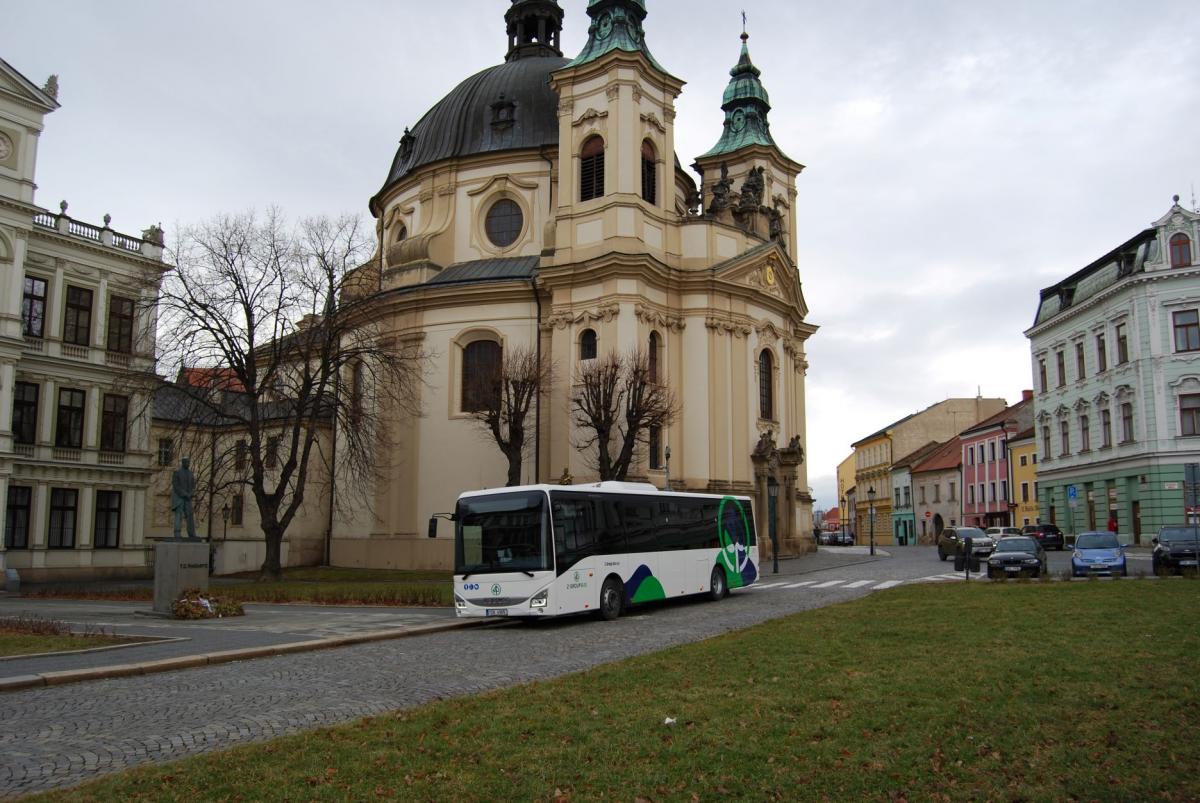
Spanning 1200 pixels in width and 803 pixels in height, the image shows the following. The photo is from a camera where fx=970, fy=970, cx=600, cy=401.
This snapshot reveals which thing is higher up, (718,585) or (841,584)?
(718,585)

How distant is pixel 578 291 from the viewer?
4066 centimetres

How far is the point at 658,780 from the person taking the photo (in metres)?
6.61

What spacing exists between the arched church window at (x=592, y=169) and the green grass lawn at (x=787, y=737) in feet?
104

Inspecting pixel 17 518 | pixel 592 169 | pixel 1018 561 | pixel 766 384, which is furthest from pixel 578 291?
pixel 17 518

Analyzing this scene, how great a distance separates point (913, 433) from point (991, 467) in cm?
2332

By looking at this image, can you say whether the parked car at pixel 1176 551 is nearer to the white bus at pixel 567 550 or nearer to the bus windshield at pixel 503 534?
the white bus at pixel 567 550

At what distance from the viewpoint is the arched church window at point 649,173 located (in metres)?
42.2

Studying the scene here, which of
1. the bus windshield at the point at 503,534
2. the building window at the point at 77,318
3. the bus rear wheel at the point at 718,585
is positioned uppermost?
the building window at the point at 77,318

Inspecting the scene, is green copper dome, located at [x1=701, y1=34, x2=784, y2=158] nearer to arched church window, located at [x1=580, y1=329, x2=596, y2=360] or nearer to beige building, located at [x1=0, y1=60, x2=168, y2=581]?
arched church window, located at [x1=580, y1=329, x2=596, y2=360]

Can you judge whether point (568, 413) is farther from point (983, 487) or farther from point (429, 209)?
point (983, 487)

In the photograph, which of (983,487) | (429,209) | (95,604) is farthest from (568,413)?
(983,487)

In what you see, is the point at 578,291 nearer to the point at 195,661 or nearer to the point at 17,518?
the point at 17,518

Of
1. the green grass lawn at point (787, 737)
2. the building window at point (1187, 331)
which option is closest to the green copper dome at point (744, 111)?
the building window at point (1187, 331)

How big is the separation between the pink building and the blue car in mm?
39835
